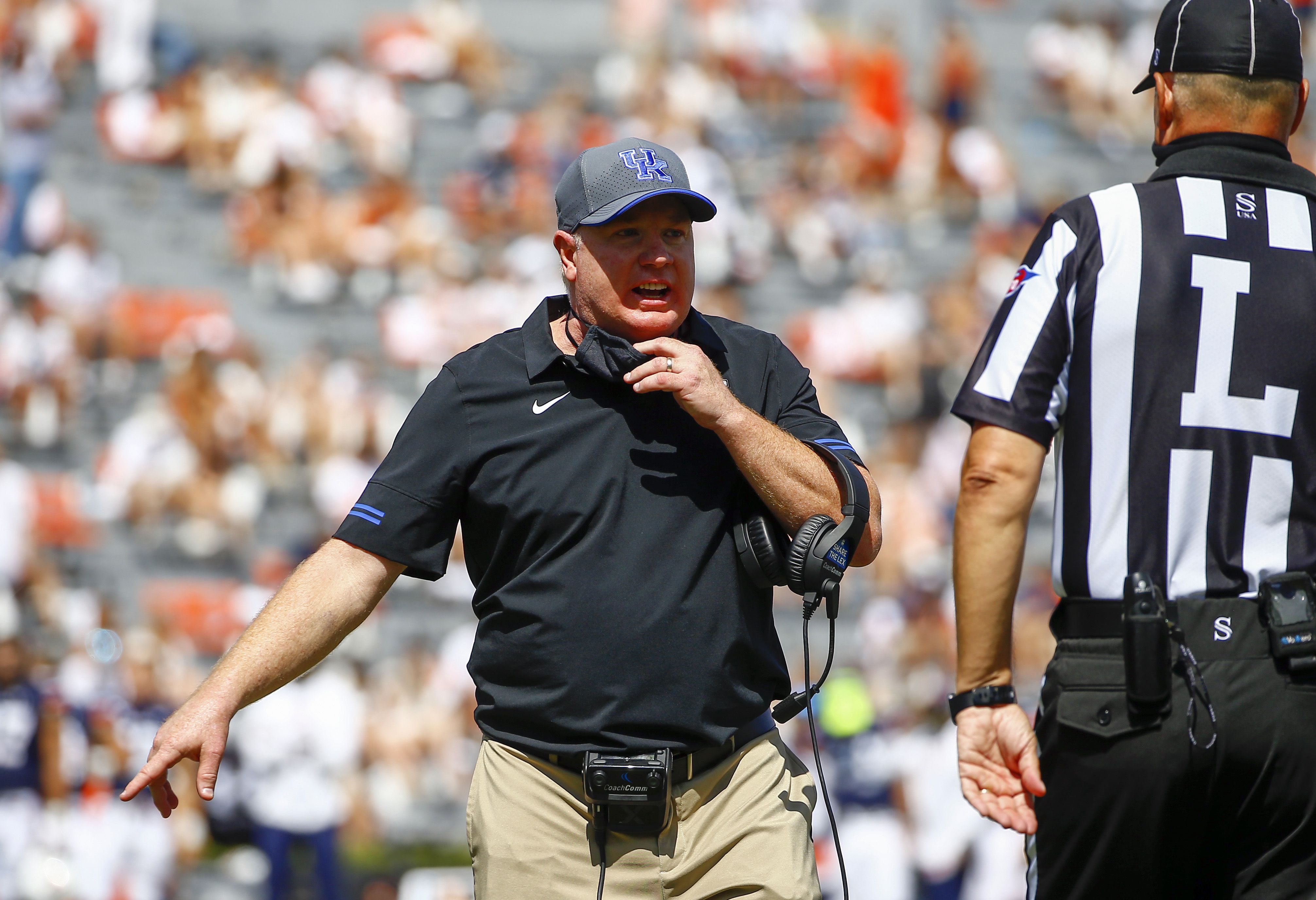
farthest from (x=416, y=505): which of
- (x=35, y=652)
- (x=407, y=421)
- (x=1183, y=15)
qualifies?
(x=35, y=652)

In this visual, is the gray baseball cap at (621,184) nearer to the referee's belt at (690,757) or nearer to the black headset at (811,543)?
the black headset at (811,543)

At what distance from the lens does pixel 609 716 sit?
2.72 metres

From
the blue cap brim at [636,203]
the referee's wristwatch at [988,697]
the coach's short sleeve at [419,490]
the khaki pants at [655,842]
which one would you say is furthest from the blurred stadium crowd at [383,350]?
the blue cap brim at [636,203]

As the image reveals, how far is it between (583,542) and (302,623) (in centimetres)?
56

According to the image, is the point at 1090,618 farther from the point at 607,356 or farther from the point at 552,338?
the point at 552,338

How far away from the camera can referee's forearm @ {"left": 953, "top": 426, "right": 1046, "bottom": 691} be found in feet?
8.94

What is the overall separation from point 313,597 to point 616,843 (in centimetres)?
74

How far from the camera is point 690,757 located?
279 centimetres

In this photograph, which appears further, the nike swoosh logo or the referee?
the nike swoosh logo

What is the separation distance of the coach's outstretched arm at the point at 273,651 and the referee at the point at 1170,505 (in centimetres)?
114

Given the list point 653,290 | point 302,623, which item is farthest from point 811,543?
point 302,623

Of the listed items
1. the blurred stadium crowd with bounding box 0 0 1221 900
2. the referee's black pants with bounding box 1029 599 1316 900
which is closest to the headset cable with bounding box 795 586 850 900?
the referee's black pants with bounding box 1029 599 1316 900

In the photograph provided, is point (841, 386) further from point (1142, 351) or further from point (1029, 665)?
point (1142, 351)

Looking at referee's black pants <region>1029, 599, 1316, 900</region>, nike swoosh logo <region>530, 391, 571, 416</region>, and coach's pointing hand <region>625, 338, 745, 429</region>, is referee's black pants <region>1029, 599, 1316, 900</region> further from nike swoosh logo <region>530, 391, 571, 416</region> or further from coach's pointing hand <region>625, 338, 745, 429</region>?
nike swoosh logo <region>530, 391, 571, 416</region>
